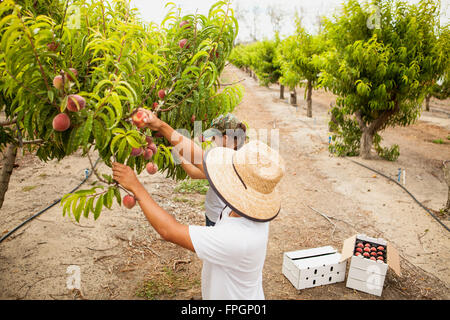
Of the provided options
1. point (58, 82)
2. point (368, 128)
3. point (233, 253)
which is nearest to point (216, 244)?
point (233, 253)

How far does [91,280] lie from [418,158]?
8.71 metres

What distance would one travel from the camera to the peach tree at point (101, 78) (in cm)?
130

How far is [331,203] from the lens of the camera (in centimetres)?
562

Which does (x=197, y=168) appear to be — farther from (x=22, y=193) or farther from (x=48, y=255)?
(x=22, y=193)

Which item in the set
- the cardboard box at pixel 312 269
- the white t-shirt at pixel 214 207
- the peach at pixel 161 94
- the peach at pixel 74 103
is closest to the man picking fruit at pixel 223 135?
the white t-shirt at pixel 214 207

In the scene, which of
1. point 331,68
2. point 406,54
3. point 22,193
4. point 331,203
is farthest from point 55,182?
point 406,54

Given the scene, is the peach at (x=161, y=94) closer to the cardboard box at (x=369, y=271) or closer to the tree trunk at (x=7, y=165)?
the tree trunk at (x=7, y=165)

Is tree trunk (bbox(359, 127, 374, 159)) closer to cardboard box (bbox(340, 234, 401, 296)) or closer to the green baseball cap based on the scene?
cardboard box (bbox(340, 234, 401, 296))

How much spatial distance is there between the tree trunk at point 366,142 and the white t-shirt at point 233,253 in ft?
24.2

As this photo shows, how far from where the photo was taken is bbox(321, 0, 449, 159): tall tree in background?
6.45m

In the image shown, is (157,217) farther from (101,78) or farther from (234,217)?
(101,78)

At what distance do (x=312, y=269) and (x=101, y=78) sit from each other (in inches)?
112

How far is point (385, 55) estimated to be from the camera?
6.49 meters

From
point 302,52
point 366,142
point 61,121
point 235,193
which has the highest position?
point 302,52
